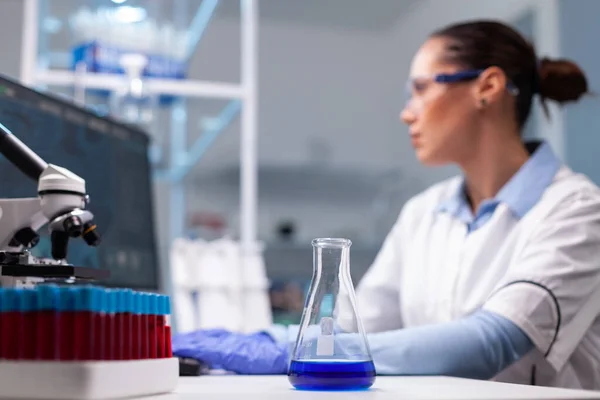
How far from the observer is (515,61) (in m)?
1.61

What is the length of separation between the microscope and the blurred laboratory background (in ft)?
0.96

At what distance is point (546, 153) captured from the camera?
155cm

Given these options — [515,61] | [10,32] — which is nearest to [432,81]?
[515,61]

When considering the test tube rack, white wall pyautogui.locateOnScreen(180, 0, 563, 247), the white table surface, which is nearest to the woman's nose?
the white table surface

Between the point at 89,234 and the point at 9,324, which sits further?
the point at 89,234

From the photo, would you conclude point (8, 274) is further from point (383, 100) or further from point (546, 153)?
point (383, 100)

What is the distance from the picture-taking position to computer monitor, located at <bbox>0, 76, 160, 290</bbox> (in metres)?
1.13

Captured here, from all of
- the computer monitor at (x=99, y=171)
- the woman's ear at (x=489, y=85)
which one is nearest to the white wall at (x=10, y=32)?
the computer monitor at (x=99, y=171)

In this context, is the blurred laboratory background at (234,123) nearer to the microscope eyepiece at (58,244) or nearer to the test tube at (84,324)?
the microscope eyepiece at (58,244)

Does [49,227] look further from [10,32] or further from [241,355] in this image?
[10,32]

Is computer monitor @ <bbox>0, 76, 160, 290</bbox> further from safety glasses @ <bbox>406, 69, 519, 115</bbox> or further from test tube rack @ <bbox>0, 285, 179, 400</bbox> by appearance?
safety glasses @ <bbox>406, 69, 519, 115</bbox>

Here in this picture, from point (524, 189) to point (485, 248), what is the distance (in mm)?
149

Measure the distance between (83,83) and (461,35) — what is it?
1014mm

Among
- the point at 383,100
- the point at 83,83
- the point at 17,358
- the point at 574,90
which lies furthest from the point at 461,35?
the point at 383,100
